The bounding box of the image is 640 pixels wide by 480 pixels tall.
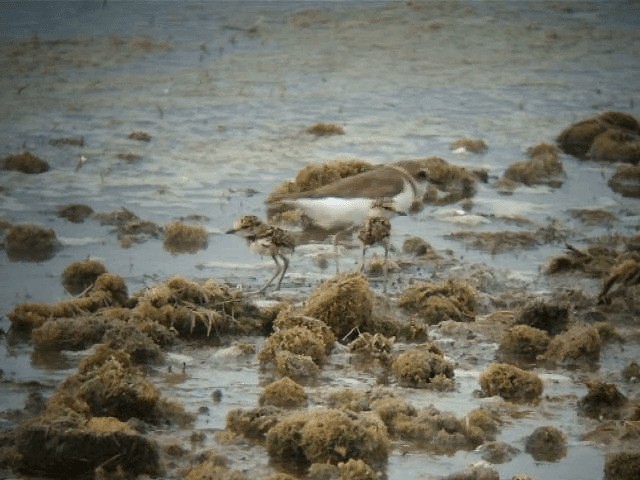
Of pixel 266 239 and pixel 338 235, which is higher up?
pixel 266 239

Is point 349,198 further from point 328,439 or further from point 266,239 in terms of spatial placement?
point 328,439

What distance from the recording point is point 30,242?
39.6 feet

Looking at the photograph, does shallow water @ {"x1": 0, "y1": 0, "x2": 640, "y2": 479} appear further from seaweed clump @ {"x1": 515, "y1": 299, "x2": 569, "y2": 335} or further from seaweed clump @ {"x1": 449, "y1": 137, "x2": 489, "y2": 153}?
seaweed clump @ {"x1": 515, "y1": 299, "x2": 569, "y2": 335}

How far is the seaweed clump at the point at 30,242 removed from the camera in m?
12.0

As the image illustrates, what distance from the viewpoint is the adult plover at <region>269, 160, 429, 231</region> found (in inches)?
472

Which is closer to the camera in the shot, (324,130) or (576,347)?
(576,347)

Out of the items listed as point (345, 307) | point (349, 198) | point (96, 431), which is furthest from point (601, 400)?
point (349, 198)

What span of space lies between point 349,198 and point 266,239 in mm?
1754

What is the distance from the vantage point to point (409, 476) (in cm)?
714

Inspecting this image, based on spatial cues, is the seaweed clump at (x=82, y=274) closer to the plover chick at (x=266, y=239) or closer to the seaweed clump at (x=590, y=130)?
the plover chick at (x=266, y=239)

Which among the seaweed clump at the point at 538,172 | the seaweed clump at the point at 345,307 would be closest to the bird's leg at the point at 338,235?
the seaweed clump at the point at 345,307

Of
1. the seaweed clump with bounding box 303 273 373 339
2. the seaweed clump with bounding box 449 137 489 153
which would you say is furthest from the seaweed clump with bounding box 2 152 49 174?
the seaweed clump with bounding box 303 273 373 339

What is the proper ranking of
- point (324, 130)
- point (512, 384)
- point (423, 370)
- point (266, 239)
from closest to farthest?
1. point (512, 384)
2. point (423, 370)
3. point (266, 239)
4. point (324, 130)

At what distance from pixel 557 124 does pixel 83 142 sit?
6.72 metres
